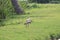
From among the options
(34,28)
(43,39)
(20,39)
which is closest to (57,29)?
(34,28)

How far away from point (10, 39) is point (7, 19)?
5989 mm

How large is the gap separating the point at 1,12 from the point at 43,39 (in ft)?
16.8

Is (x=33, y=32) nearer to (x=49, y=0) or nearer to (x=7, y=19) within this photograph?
(x=7, y=19)

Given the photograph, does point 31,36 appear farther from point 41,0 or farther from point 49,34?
point 41,0

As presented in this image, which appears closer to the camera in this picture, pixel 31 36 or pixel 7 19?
pixel 31 36

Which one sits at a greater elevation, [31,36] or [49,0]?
[31,36]

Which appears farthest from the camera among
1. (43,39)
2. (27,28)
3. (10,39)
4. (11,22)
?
(11,22)

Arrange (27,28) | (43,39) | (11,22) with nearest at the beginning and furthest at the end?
(43,39)
(27,28)
(11,22)

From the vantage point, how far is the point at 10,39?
1260 centimetres

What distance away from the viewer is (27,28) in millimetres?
15219

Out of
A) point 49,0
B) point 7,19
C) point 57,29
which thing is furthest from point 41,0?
point 57,29

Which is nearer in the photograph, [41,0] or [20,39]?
[20,39]

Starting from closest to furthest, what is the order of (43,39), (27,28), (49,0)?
(43,39) → (27,28) → (49,0)

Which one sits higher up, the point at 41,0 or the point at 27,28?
the point at 27,28
